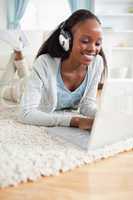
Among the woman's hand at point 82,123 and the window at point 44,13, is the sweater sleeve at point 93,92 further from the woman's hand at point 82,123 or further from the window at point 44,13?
the window at point 44,13

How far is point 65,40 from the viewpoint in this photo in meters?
1.28

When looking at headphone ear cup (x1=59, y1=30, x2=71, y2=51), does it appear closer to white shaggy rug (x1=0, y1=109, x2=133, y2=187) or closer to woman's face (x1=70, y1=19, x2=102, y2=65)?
woman's face (x1=70, y1=19, x2=102, y2=65)

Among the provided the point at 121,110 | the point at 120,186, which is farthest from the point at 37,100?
the point at 120,186

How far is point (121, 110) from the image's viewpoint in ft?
3.07

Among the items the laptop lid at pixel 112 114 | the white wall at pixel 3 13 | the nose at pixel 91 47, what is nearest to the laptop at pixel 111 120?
the laptop lid at pixel 112 114

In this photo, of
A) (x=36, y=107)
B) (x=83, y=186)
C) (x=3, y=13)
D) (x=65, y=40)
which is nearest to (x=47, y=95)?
(x=36, y=107)

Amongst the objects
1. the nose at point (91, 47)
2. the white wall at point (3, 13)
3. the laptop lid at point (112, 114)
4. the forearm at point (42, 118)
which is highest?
the white wall at point (3, 13)

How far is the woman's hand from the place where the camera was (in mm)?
1070

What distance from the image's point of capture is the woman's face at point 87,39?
46.0 inches

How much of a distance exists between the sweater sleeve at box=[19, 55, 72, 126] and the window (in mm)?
3446

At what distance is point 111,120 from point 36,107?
39 centimetres

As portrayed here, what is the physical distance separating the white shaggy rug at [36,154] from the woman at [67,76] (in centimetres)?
10

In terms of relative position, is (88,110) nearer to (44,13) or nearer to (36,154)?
(36,154)

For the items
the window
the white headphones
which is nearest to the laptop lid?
the white headphones
